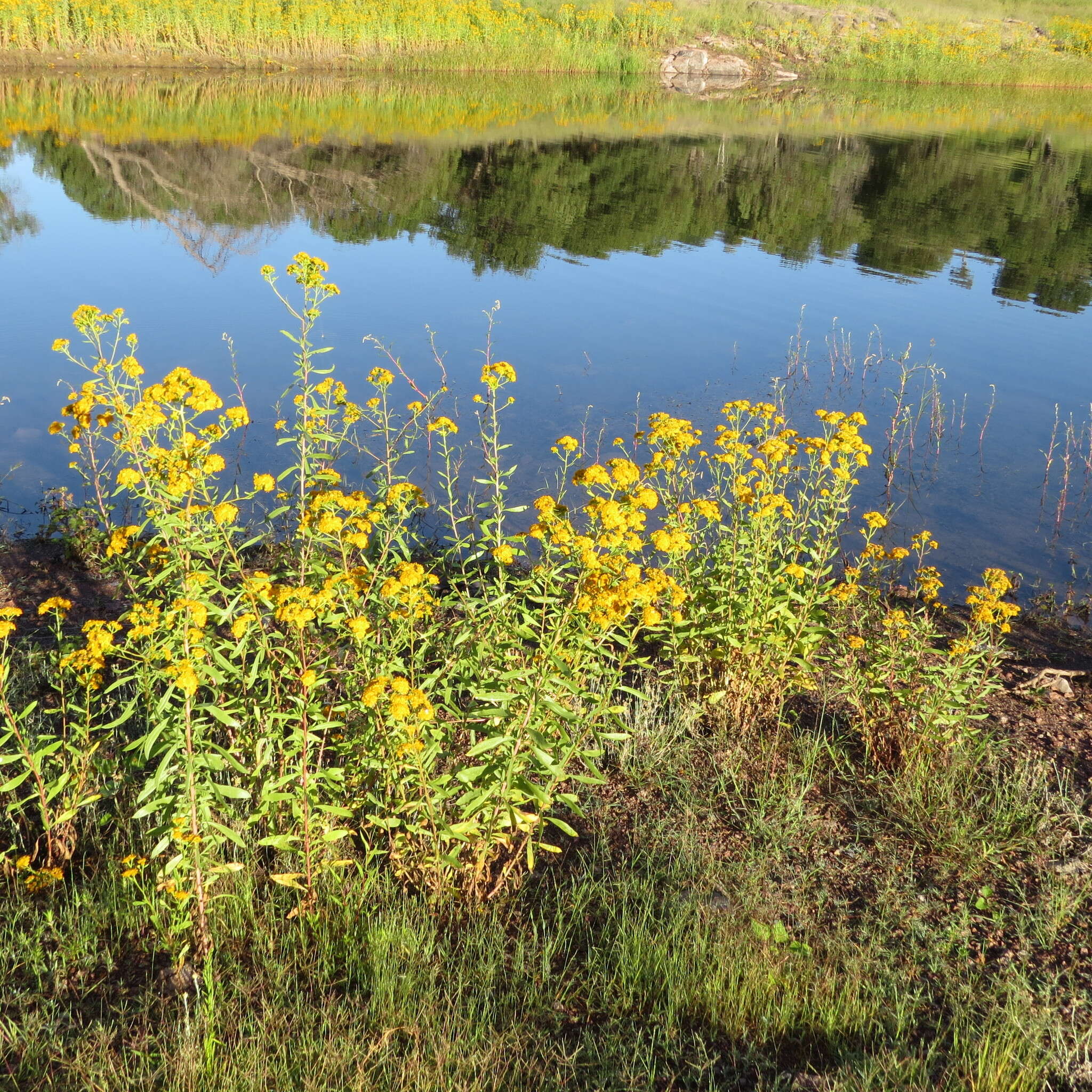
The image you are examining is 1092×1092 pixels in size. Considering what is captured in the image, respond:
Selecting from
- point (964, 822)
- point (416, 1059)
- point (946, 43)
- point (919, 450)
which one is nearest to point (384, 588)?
point (416, 1059)

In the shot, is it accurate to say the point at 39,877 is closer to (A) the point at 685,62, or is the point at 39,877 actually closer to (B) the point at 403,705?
(B) the point at 403,705

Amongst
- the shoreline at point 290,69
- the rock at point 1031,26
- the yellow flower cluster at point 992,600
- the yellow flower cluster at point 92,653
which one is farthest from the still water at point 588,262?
the rock at point 1031,26

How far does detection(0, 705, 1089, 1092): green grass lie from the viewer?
2133 millimetres

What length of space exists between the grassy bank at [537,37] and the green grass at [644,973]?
2383cm

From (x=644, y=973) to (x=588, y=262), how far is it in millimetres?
10710

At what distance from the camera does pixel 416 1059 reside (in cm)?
209

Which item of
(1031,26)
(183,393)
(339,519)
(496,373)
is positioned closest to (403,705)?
(339,519)

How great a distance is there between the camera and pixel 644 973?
2434 millimetres

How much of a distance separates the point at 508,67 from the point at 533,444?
901 inches

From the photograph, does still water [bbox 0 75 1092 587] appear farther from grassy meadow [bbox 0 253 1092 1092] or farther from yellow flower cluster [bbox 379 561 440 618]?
yellow flower cluster [bbox 379 561 440 618]

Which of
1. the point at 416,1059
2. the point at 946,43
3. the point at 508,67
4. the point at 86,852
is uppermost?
the point at 946,43

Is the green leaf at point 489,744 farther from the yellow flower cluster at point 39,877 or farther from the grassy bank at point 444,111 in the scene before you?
the grassy bank at point 444,111

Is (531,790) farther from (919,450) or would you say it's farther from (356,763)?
(919,450)

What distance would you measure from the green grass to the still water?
332cm
